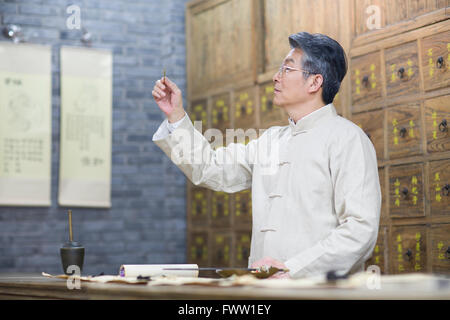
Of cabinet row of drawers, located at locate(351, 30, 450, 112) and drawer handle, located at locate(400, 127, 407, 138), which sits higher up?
cabinet row of drawers, located at locate(351, 30, 450, 112)

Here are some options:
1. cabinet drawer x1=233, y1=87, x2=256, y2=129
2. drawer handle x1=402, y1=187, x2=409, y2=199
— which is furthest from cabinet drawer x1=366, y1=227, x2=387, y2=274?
cabinet drawer x1=233, y1=87, x2=256, y2=129

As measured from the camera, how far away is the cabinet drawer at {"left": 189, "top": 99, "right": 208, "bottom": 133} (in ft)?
14.1

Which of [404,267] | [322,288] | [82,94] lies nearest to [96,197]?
[82,94]

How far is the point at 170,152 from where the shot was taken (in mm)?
2396

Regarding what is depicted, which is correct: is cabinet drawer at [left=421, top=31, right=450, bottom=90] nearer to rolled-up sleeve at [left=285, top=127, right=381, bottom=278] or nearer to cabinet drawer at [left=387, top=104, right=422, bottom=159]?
cabinet drawer at [left=387, top=104, right=422, bottom=159]

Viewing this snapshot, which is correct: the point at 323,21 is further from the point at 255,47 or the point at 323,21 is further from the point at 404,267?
the point at 404,267

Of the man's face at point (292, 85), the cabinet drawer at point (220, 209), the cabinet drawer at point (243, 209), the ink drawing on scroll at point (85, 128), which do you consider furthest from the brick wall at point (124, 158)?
the man's face at point (292, 85)

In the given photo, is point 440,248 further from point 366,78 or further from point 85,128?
point 85,128

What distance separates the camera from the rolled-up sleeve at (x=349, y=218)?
6.42 feet

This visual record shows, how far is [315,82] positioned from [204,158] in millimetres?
472

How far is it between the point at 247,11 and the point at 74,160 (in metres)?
1.36

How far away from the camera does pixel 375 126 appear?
3.14 meters

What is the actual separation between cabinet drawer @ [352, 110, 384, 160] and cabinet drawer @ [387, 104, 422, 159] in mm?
47

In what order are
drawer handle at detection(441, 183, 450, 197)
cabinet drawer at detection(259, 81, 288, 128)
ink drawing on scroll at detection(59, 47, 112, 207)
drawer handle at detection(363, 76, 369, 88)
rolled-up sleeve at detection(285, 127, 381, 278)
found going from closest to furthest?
rolled-up sleeve at detection(285, 127, 381, 278), drawer handle at detection(441, 183, 450, 197), drawer handle at detection(363, 76, 369, 88), cabinet drawer at detection(259, 81, 288, 128), ink drawing on scroll at detection(59, 47, 112, 207)
